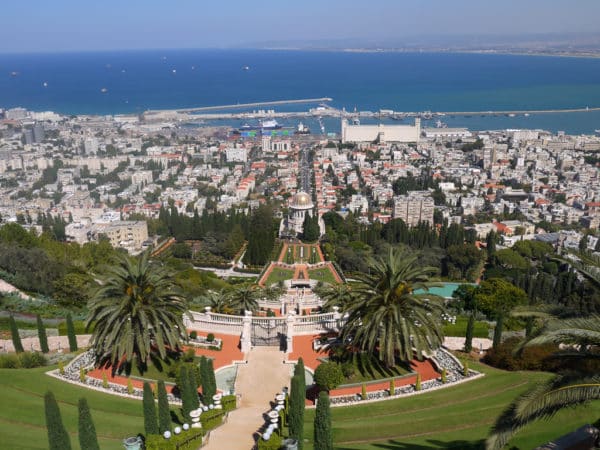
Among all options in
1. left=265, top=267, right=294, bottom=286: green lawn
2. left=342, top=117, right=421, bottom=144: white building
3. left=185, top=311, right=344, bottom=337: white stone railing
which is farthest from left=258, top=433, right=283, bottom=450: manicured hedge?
left=342, top=117, right=421, bottom=144: white building

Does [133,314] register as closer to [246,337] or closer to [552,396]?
[246,337]

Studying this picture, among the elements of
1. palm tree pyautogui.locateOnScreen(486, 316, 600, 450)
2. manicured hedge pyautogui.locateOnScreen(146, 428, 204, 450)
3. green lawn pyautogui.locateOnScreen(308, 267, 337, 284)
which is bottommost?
green lawn pyautogui.locateOnScreen(308, 267, 337, 284)

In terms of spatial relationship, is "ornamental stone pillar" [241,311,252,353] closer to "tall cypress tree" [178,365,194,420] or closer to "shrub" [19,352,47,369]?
"tall cypress tree" [178,365,194,420]

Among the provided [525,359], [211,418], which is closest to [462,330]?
[525,359]

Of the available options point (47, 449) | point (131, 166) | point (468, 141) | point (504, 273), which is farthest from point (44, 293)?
point (468, 141)

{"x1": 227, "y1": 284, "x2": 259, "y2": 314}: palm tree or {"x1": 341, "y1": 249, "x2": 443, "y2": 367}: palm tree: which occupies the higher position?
{"x1": 341, "y1": 249, "x2": 443, "y2": 367}: palm tree

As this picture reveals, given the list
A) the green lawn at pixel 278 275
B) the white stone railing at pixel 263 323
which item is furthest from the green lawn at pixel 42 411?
the green lawn at pixel 278 275

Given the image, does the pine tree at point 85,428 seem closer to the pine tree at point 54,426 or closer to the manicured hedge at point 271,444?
the pine tree at point 54,426
